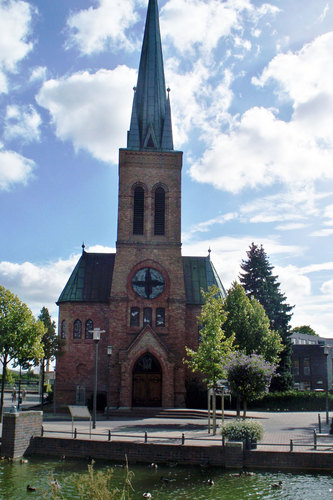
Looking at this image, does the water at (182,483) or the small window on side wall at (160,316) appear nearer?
the water at (182,483)

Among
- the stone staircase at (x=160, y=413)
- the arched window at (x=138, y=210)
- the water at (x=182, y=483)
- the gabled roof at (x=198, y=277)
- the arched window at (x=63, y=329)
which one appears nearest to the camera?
the water at (x=182, y=483)

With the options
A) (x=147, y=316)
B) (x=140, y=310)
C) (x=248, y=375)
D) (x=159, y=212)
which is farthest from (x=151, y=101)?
(x=248, y=375)

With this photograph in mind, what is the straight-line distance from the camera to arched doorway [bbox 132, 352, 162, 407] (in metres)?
38.3

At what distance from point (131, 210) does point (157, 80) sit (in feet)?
42.2

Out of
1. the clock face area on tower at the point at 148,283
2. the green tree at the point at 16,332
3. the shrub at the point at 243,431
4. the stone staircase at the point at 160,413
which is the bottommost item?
the stone staircase at the point at 160,413

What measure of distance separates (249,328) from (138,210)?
13.5m

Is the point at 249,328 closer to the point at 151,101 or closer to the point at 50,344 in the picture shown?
the point at 50,344

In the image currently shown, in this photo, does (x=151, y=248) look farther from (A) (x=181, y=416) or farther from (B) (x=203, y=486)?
(B) (x=203, y=486)

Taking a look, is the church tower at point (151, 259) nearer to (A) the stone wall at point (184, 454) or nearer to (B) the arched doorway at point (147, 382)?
(B) the arched doorway at point (147, 382)

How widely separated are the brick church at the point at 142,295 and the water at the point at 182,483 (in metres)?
19.6

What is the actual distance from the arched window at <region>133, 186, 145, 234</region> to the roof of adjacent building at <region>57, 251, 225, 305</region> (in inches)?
235

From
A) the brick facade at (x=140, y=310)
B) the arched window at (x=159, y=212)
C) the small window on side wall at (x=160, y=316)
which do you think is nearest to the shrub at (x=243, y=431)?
the brick facade at (x=140, y=310)

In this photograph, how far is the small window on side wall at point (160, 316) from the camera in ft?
132

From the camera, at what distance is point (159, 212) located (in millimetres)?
42375
